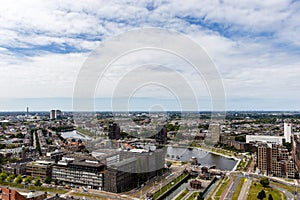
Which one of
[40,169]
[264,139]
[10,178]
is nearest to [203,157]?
[264,139]

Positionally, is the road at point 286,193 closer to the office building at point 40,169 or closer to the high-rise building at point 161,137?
the office building at point 40,169

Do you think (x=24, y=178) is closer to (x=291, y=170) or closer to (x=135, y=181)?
(x=135, y=181)

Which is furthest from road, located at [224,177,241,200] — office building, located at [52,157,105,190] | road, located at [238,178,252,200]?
office building, located at [52,157,105,190]

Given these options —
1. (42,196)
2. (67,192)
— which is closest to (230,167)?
(67,192)

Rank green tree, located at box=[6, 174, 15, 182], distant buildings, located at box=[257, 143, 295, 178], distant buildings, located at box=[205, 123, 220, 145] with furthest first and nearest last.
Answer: distant buildings, located at box=[205, 123, 220, 145]
distant buildings, located at box=[257, 143, 295, 178]
green tree, located at box=[6, 174, 15, 182]

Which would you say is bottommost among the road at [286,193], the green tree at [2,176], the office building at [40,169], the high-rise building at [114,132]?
the road at [286,193]

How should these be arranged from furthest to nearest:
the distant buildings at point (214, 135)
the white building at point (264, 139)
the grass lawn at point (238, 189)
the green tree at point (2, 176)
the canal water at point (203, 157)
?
the distant buildings at point (214, 135)
the white building at point (264, 139)
the canal water at point (203, 157)
the green tree at point (2, 176)
the grass lawn at point (238, 189)

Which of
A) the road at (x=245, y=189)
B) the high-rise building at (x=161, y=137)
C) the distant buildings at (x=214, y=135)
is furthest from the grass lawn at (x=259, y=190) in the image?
the distant buildings at (x=214, y=135)

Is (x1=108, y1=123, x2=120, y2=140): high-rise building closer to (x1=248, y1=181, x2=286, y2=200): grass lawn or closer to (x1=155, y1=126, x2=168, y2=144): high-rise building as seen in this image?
(x1=155, y1=126, x2=168, y2=144): high-rise building
